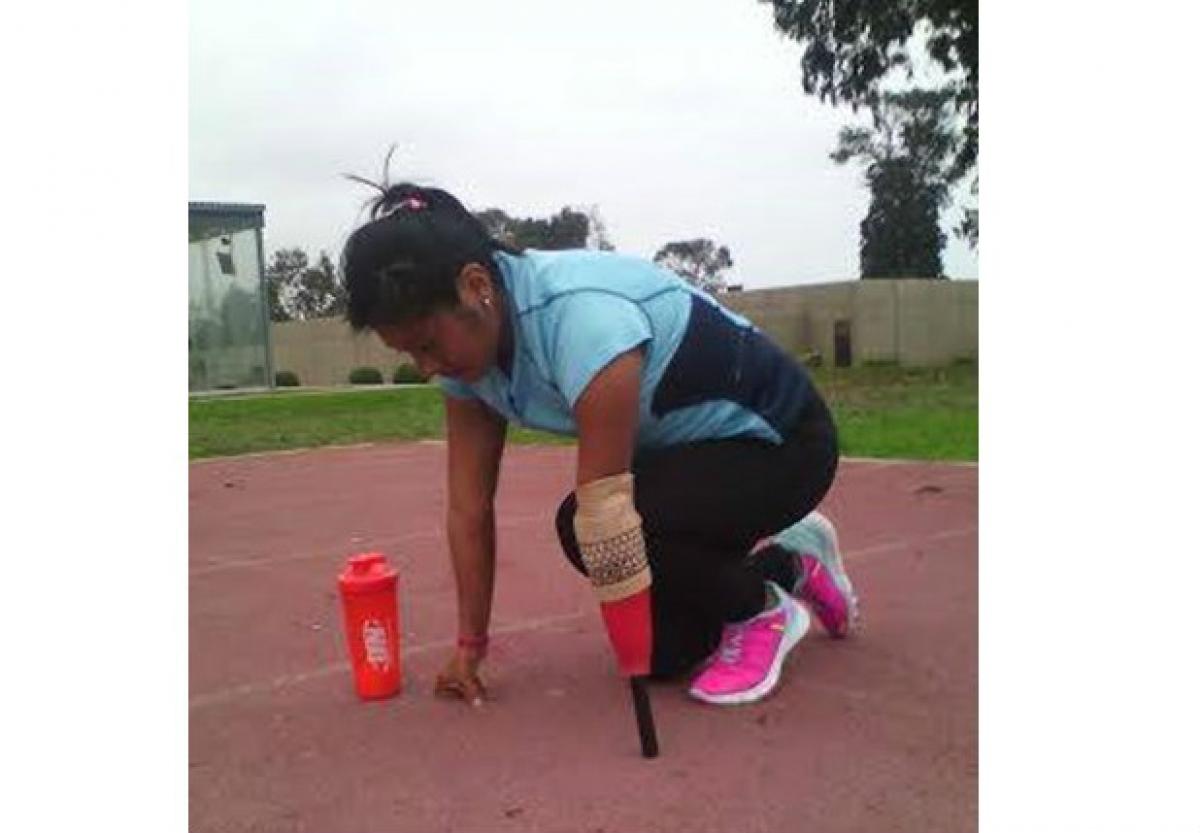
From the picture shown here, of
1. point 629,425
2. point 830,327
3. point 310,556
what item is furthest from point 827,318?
point 629,425

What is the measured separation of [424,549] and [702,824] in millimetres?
2774

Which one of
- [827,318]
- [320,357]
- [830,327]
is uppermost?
[827,318]

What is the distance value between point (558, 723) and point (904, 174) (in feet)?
5.26

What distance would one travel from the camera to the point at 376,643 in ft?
8.73

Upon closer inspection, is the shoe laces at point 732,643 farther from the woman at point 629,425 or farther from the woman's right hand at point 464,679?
the woman's right hand at point 464,679

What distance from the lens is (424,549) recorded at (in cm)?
459

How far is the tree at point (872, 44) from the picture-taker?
2346 mm

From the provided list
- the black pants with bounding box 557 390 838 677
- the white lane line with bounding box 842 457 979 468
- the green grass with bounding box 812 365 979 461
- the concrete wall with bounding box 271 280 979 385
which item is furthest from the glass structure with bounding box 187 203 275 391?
the black pants with bounding box 557 390 838 677

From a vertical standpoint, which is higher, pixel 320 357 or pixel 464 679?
pixel 320 357

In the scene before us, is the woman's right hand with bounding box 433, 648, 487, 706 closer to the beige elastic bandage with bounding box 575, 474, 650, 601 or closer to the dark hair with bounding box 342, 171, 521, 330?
the beige elastic bandage with bounding box 575, 474, 650, 601

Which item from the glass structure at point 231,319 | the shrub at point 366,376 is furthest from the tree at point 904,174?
the shrub at point 366,376

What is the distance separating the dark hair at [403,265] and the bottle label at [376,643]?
68 centimetres

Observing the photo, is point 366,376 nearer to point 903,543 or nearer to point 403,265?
point 903,543
